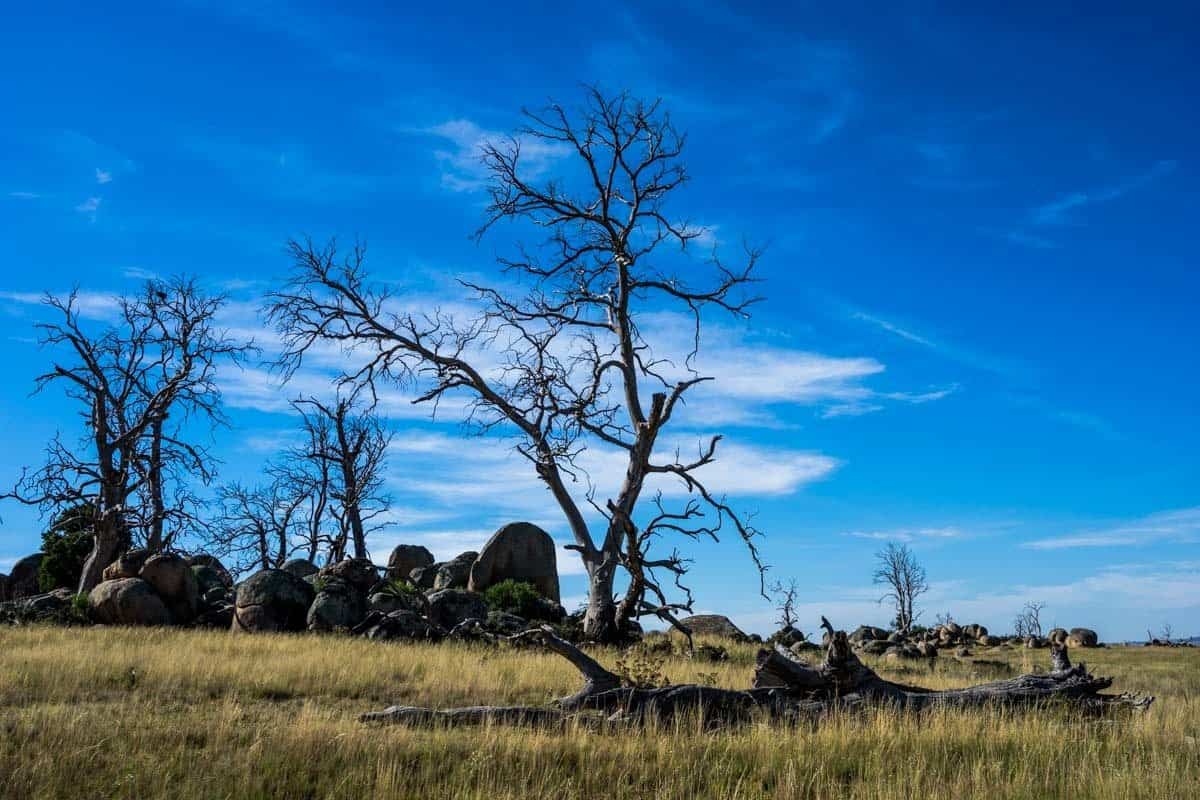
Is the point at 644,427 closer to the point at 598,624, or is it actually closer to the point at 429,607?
the point at 598,624

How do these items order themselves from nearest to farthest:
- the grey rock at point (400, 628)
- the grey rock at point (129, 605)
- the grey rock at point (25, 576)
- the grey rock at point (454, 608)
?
the grey rock at point (400, 628), the grey rock at point (454, 608), the grey rock at point (129, 605), the grey rock at point (25, 576)

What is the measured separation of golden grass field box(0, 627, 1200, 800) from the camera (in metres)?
9.10

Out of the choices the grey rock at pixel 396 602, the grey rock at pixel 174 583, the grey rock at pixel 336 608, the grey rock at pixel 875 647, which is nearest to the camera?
the grey rock at pixel 336 608

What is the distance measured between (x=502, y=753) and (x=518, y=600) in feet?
70.9

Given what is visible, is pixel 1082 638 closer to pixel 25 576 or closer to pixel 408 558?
pixel 408 558

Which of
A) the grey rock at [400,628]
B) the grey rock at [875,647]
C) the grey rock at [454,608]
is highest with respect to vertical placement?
the grey rock at [454,608]

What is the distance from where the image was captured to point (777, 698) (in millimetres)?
12711

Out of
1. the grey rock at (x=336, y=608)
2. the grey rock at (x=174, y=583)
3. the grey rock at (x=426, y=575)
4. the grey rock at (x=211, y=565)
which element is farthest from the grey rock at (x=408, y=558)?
the grey rock at (x=336, y=608)

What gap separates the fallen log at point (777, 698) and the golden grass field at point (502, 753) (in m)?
0.55

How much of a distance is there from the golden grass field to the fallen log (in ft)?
1.79

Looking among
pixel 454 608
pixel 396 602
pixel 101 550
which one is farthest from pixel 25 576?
pixel 454 608

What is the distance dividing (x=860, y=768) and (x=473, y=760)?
3.98m

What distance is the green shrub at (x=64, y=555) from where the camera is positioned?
36.8 metres

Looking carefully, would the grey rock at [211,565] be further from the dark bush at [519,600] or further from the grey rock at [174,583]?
the dark bush at [519,600]
